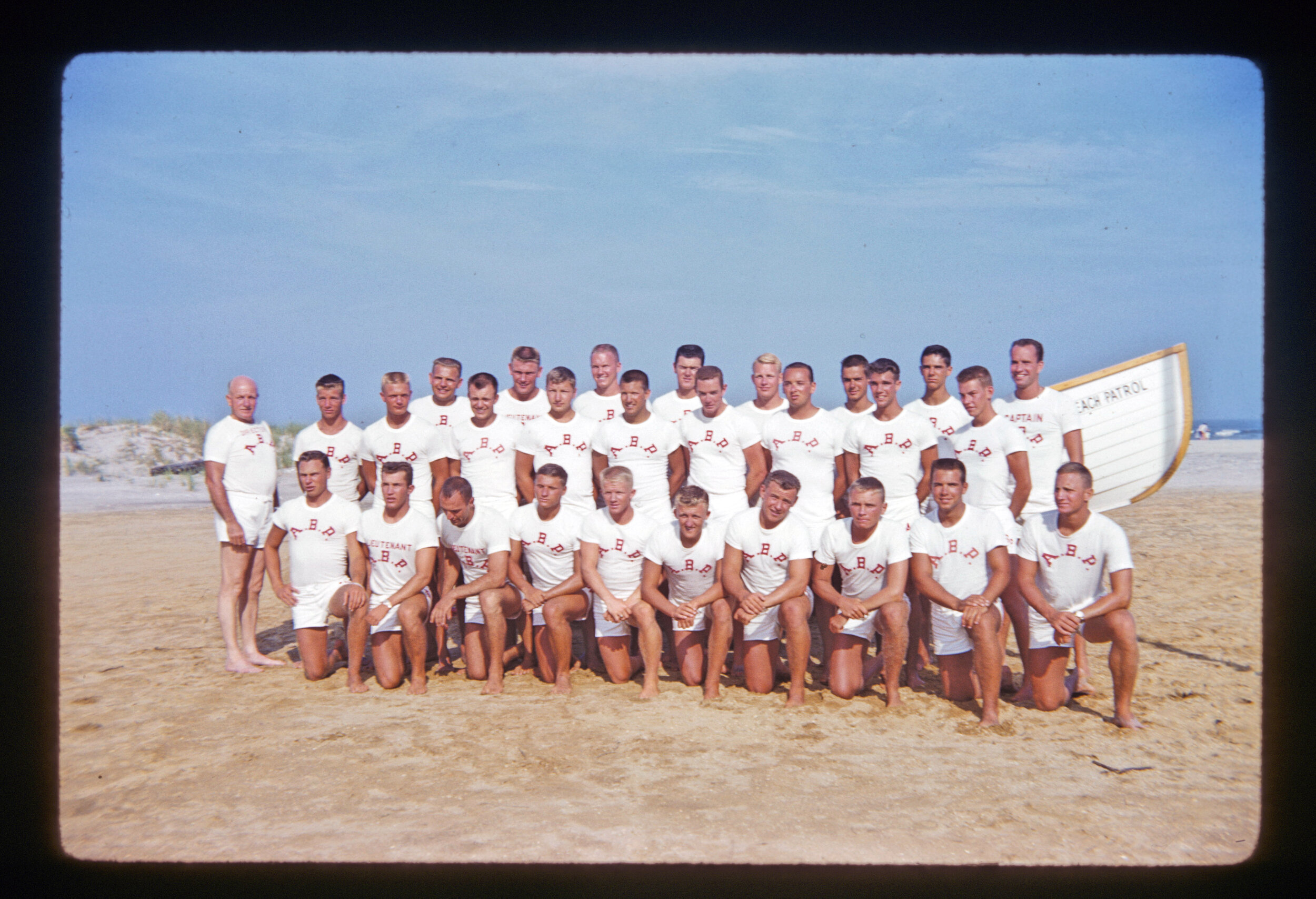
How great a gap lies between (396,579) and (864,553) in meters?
3.23

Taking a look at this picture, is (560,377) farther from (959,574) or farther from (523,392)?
(959,574)

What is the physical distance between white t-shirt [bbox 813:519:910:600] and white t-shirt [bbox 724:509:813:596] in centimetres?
16

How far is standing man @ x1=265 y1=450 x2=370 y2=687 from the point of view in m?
6.25

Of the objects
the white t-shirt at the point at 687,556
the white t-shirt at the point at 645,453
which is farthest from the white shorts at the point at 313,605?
the white t-shirt at the point at 687,556

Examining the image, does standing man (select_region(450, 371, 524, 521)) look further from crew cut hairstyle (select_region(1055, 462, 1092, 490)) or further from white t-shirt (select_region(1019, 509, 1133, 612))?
crew cut hairstyle (select_region(1055, 462, 1092, 490))

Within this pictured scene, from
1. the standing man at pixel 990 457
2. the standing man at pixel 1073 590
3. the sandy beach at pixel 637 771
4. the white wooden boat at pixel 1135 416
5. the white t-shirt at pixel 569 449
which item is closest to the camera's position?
the sandy beach at pixel 637 771

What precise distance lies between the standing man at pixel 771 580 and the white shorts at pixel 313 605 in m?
2.89

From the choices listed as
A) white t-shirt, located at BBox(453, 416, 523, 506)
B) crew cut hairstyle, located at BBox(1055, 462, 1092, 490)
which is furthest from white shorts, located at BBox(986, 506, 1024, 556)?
white t-shirt, located at BBox(453, 416, 523, 506)

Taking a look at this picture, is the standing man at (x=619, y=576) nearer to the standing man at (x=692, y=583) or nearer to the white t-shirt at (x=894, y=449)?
the standing man at (x=692, y=583)

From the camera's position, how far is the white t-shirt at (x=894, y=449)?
619 cm

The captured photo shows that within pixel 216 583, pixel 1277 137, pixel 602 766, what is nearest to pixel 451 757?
pixel 602 766

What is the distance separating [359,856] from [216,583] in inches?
300

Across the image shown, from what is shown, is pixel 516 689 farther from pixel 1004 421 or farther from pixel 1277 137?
pixel 1277 137

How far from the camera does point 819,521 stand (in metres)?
6.25
